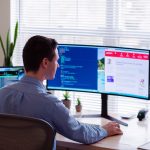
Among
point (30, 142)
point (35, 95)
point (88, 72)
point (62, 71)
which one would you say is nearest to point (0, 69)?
point (62, 71)

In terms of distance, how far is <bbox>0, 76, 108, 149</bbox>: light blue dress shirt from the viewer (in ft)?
6.62

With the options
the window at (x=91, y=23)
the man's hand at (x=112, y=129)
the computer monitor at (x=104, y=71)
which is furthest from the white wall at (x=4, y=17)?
the man's hand at (x=112, y=129)

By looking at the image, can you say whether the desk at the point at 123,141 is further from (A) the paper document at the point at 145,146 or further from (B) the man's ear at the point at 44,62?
(B) the man's ear at the point at 44,62

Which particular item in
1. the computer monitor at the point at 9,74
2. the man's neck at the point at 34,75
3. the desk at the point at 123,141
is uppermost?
the man's neck at the point at 34,75

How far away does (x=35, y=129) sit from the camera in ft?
5.77

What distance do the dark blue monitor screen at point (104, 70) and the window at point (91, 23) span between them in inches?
21.4

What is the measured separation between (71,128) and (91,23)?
1499 mm

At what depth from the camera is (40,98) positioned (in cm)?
202

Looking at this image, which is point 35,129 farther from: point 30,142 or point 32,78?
point 32,78

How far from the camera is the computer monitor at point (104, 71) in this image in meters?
2.58

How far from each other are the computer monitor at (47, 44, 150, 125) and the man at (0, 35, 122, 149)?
0.51 metres

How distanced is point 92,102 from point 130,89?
2.72 ft

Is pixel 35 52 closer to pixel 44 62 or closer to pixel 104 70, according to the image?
pixel 44 62

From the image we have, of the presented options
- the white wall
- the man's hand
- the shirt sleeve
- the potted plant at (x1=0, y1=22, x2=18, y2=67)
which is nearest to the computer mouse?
the man's hand
